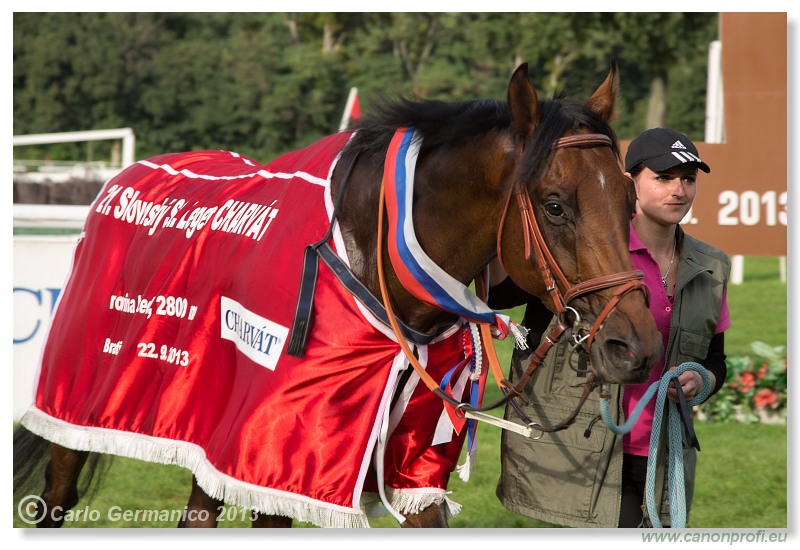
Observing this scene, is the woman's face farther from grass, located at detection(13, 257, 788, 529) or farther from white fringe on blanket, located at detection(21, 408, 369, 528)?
grass, located at detection(13, 257, 788, 529)

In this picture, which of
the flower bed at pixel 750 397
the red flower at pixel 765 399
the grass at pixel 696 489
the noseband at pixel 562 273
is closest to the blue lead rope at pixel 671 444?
the noseband at pixel 562 273

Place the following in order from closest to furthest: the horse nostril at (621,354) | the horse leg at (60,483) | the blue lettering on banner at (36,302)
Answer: the horse nostril at (621,354) → the horse leg at (60,483) → the blue lettering on banner at (36,302)

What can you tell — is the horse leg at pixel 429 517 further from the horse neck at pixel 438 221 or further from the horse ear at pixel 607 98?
the horse ear at pixel 607 98

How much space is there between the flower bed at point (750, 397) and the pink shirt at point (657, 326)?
11.8 feet

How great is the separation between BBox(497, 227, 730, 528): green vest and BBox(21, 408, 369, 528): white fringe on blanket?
61 centimetres

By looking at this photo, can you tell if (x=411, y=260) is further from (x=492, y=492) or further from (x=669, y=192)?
(x=492, y=492)

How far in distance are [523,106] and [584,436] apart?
1109mm

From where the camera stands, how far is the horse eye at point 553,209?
254cm

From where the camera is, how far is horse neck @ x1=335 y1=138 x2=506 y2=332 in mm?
2756

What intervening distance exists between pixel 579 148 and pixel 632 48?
15743 mm

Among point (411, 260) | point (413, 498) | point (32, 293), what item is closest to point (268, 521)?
point (413, 498)

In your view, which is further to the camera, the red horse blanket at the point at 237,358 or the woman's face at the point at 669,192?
the woman's face at the point at 669,192

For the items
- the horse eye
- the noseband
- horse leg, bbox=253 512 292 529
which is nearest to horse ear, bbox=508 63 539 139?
the noseband

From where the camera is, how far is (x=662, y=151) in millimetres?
3039
